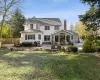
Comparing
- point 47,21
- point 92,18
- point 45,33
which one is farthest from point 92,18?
point 47,21

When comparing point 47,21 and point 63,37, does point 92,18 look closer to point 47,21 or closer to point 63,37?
point 63,37

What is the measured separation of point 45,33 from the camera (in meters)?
48.3

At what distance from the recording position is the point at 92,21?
21.9 meters

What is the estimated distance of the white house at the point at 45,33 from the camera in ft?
148

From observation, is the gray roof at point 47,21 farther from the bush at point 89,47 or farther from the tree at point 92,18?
the tree at point 92,18

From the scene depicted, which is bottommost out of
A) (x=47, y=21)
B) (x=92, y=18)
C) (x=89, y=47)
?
(x=89, y=47)

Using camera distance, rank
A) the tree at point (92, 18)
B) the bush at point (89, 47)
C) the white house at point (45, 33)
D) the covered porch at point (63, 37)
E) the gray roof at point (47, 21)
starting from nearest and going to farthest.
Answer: the tree at point (92, 18) → the bush at point (89, 47) → the white house at point (45, 33) → the covered porch at point (63, 37) → the gray roof at point (47, 21)

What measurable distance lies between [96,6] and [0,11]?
19.5 meters

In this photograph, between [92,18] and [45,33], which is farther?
[45,33]

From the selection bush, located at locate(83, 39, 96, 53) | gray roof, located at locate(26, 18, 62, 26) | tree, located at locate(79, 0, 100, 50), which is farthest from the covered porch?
tree, located at locate(79, 0, 100, 50)

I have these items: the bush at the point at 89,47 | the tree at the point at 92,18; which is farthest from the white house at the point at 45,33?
the tree at the point at 92,18

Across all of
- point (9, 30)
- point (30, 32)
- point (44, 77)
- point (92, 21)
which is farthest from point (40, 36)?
point (44, 77)

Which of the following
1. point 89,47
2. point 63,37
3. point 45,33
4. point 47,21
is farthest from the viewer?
point 47,21

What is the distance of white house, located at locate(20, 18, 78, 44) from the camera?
44969 millimetres
